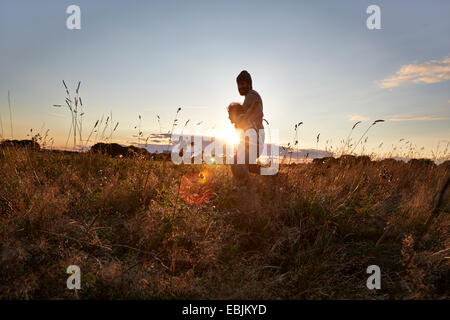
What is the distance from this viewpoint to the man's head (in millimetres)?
5656

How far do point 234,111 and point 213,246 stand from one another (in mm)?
3592

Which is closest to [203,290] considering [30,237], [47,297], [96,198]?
[47,297]

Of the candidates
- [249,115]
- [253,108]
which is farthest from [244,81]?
[249,115]

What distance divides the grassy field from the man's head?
237 cm

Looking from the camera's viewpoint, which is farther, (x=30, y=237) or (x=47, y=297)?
(x=30, y=237)

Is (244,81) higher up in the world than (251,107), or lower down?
higher up

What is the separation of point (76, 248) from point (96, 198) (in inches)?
46.9

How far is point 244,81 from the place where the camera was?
223 inches

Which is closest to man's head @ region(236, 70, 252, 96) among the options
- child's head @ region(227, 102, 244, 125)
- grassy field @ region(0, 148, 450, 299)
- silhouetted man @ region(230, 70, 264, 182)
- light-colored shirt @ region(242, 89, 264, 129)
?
silhouetted man @ region(230, 70, 264, 182)

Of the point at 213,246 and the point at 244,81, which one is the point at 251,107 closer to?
the point at 244,81

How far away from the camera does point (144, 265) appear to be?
2260 millimetres

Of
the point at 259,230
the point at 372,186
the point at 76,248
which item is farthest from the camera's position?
the point at 372,186

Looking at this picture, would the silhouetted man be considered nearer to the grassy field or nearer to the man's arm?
the man's arm

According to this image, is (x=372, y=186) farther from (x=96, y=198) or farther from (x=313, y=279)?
(x=96, y=198)
